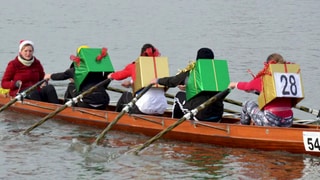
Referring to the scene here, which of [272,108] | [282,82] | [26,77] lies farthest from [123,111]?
[26,77]

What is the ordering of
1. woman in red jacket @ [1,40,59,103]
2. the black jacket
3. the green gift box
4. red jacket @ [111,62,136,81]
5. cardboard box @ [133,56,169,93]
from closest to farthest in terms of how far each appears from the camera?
1. the black jacket
2. cardboard box @ [133,56,169,93]
3. red jacket @ [111,62,136,81]
4. the green gift box
5. woman in red jacket @ [1,40,59,103]

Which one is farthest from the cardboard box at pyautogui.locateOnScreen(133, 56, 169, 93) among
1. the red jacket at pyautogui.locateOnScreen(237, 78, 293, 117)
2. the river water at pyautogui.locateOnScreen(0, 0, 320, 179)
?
the red jacket at pyautogui.locateOnScreen(237, 78, 293, 117)

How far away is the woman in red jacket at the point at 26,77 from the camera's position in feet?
62.1

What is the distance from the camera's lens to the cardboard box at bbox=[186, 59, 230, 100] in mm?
15516

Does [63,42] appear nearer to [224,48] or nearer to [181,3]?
[224,48]

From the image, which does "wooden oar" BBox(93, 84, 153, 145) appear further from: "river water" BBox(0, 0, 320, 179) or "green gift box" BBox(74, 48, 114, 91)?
"green gift box" BBox(74, 48, 114, 91)

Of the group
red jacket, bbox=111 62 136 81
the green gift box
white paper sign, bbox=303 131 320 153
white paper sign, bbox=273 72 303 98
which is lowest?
white paper sign, bbox=303 131 320 153

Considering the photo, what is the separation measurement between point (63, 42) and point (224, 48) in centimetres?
615

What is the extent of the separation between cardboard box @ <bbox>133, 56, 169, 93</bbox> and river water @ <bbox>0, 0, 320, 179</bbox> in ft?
3.78

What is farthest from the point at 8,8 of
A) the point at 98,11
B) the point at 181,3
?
the point at 181,3

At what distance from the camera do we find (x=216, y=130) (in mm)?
15633

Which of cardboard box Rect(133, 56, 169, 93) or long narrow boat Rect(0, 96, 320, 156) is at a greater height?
cardboard box Rect(133, 56, 169, 93)

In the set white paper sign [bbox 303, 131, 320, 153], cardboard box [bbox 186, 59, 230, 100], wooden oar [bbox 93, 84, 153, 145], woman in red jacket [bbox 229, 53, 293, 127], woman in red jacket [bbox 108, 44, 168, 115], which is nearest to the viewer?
white paper sign [bbox 303, 131, 320, 153]

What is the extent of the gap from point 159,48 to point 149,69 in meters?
14.8
